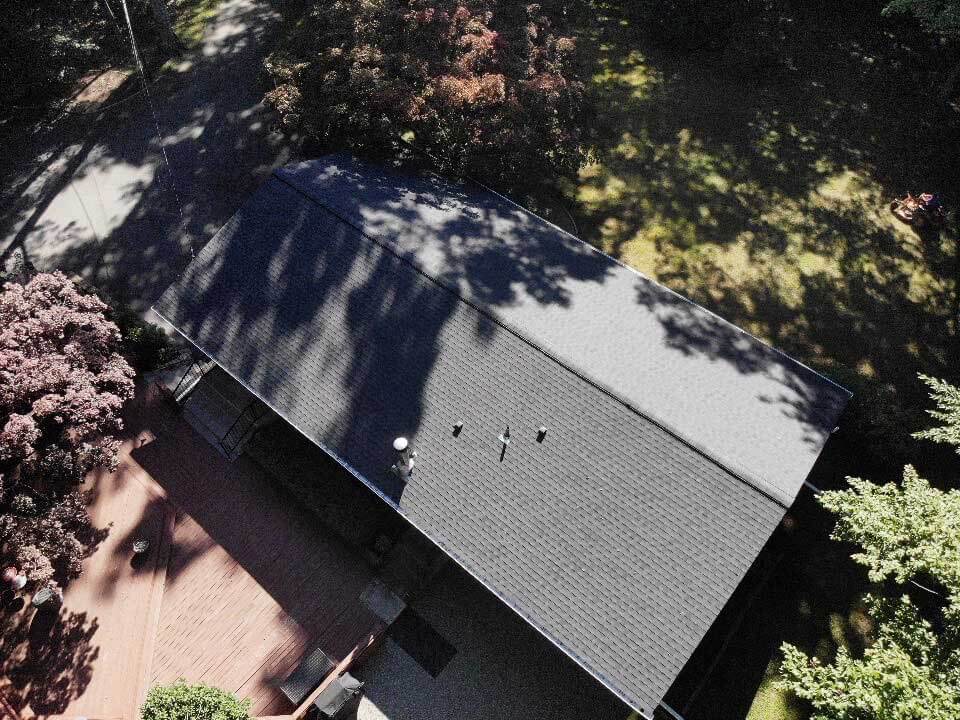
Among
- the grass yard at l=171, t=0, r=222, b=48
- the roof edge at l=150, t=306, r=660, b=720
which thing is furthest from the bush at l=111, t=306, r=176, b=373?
the grass yard at l=171, t=0, r=222, b=48

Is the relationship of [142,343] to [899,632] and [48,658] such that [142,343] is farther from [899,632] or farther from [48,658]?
[899,632]

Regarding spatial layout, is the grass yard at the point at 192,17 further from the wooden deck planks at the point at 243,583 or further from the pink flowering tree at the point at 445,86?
the wooden deck planks at the point at 243,583

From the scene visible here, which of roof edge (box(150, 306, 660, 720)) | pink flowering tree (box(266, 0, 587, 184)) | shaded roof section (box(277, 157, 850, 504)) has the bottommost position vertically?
roof edge (box(150, 306, 660, 720))

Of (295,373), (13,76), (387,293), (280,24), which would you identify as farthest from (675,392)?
(13,76)

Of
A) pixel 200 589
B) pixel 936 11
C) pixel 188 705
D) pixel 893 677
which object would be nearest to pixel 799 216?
pixel 936 11

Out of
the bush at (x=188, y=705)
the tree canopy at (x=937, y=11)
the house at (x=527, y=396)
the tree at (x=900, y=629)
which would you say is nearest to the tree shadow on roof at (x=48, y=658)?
the bush at (x=188, y=705)

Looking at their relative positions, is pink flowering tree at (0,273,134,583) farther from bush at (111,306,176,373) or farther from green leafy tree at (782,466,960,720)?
green leafy tree at (782,466,960,720)
